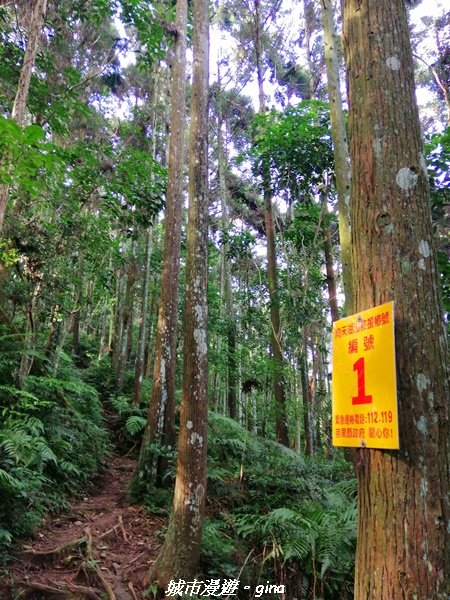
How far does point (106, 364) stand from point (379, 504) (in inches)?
590

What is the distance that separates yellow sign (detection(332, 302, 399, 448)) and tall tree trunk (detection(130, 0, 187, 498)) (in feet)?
17.0

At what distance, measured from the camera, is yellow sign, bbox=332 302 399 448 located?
168 cm

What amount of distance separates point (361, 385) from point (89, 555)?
14.2 feet

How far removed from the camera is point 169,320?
23.1 feet

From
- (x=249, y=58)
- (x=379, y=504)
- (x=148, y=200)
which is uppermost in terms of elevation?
(x=249, y=58)

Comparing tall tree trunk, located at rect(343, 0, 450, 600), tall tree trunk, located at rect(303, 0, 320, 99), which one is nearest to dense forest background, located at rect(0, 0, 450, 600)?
tall tree trunk, located at rect(343, 0, 450, 600)

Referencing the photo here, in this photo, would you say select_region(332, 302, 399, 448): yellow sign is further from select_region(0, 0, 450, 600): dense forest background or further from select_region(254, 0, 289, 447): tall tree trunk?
select_region(254, 0, 289, 447): tall tree trunk

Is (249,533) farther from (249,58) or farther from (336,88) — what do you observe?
(249,58)

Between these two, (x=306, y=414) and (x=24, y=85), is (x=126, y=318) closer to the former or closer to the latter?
(x=306, y=414)

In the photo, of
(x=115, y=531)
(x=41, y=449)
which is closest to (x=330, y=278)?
(x=115, y=531)

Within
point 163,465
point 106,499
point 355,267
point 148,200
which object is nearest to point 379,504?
point 355,267

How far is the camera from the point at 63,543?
15.8 feet

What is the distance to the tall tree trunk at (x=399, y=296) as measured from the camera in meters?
1.56

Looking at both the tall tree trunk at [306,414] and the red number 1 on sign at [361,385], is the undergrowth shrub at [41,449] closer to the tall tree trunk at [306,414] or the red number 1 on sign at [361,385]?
the red number 1 on sign at [361,385]
